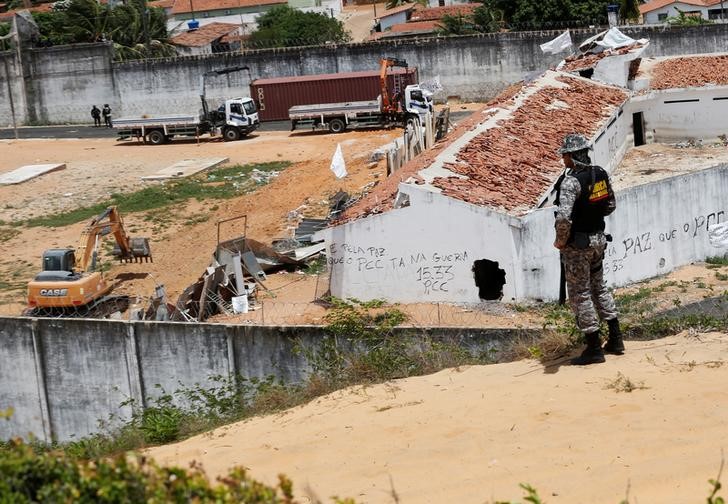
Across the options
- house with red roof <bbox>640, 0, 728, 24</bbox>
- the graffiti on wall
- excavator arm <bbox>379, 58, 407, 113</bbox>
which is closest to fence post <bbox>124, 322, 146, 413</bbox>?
the graffiti on wall

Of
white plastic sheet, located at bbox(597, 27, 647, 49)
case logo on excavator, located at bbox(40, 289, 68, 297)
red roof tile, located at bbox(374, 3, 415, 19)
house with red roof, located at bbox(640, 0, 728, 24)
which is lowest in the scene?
case logo on excavator, located at bbox(40, 289, 68, 297)

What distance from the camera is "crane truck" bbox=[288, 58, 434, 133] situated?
138ft

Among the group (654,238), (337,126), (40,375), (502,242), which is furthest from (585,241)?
(337,126)

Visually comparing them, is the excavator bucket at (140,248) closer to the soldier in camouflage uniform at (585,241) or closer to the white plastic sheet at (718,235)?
the white plastic sheet at (718,235)

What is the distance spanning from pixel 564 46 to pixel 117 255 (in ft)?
74.0

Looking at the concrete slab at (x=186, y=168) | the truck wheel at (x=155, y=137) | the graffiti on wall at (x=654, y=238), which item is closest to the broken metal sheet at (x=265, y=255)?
the graffiti on wall at (x=654, y=238)

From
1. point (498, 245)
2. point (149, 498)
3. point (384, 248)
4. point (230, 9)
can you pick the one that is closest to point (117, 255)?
point (384, 248)

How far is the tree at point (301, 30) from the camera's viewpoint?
62312 mm

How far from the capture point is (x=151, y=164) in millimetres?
40062

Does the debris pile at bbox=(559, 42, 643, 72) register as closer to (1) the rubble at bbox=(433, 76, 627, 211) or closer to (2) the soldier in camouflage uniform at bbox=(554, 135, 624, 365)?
(1) the rubble at bbox=(433, 76, 627, 211)

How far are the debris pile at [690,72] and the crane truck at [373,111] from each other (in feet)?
28.9

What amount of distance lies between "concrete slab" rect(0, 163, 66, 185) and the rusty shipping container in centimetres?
1067

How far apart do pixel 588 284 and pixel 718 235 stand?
1017 centimetres

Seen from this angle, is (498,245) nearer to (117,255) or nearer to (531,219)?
(531,219)
